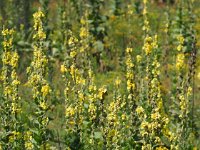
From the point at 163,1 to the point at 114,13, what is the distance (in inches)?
178

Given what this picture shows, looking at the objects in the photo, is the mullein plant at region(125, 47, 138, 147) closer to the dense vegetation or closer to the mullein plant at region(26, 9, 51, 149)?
the dense vegetation

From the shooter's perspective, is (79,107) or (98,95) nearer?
(98,95)

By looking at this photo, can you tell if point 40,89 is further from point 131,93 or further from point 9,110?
point 131,93

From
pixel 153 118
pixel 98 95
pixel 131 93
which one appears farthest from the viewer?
pixel 131 93

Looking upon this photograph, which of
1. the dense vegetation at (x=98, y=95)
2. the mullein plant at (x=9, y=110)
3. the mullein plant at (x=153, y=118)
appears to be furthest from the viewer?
the mullein plant at (x=9, y=110)

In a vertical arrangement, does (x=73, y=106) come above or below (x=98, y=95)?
below

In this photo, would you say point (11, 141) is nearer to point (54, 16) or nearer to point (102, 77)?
point (102, 77)

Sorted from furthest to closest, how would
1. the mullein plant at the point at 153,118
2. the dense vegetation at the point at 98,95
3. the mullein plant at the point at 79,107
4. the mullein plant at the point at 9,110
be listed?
the mullein plant at the point at 9,110
the mullein plant at the point at 79,107
the dense vegetation at the point at 98,95
the mullein plant at the point at 153,118

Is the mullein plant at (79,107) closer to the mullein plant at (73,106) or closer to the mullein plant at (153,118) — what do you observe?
the mullein plant at (73,106)

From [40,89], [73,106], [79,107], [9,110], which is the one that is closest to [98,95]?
[79,107]

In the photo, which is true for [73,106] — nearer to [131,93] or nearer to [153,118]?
[131,93]

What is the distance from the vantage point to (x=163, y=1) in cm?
1908

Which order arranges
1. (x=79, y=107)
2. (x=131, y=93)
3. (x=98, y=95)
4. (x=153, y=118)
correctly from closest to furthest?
(x=153, y=118) < (x=98, y=95) < (x=79, y=107) < (x=131, y=93)

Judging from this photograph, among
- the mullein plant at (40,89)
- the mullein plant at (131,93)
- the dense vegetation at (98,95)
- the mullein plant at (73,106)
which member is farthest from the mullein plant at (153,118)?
the mullein plant at (40,89)
